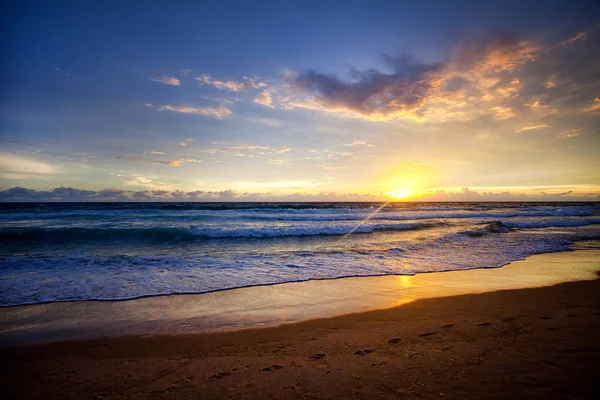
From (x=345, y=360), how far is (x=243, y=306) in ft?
9.90

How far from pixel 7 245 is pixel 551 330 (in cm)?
2231

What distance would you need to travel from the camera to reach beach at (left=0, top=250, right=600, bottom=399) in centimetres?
319

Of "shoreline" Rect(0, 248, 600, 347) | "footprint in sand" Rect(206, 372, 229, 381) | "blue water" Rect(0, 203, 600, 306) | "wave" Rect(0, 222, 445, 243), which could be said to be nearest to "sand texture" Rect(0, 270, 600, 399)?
"footprint in sand" Rect(206, 372, 229, 381)

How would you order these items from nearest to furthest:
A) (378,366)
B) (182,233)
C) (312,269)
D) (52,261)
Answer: (378,366), (312,269), (52,261), (182,233)

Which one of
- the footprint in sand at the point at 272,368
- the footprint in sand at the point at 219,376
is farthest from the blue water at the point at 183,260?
the footprint in sand at the point at 272,368

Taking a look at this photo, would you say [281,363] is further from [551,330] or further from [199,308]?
[551,330]

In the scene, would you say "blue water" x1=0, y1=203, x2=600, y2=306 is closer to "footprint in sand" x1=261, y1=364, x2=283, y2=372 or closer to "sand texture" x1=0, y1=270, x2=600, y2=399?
"sand texture" x1=0, y1=270, x2=600, y2=399

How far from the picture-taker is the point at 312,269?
31.4 feet

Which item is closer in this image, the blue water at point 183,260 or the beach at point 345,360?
the beach at point 345,360

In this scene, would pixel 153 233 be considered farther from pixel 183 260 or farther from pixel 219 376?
pixel 219 376

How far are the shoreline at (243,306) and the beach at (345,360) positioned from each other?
35 centimetres

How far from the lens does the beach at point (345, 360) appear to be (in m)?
3.19

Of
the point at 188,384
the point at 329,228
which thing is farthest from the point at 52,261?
the point at 329,228

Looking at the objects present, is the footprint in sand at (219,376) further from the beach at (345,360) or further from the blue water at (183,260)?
the blue water at (183,260)
